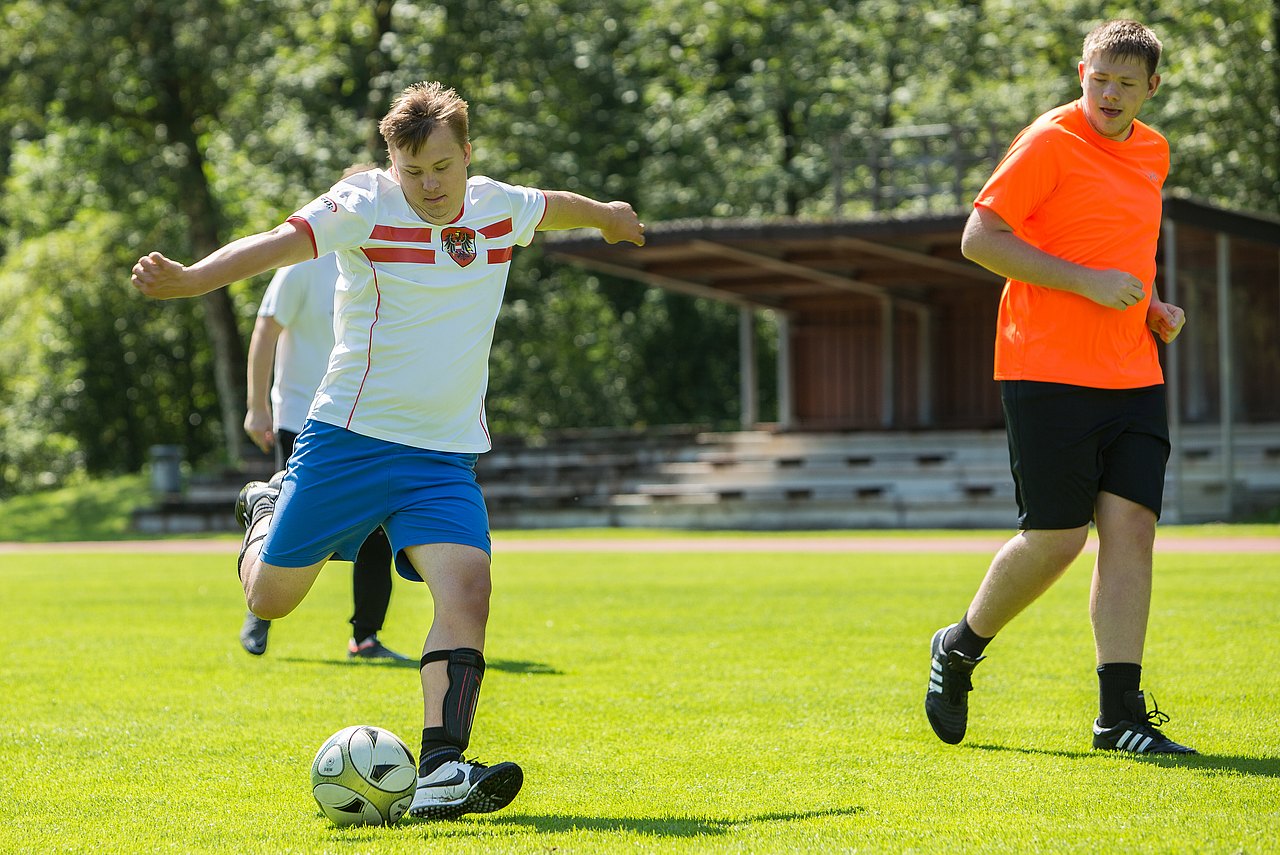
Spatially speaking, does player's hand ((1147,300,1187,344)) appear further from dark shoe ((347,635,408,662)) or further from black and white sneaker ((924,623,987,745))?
dark shoe ((347,635,408,662))

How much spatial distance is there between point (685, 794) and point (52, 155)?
38.3 metres

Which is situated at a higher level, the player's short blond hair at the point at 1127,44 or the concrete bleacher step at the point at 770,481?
the player's short blond hair at the point at 1127,44

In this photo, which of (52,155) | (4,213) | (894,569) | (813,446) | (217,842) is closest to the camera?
(217,842)

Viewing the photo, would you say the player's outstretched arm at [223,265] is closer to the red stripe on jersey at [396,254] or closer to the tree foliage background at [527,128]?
the red stripe on jersey at [396,254]

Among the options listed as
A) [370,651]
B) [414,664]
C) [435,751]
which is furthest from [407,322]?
[370,651]

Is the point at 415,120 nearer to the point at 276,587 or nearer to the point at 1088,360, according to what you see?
the point at 276,587

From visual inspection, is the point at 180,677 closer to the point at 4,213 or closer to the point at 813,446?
the point at 813,446

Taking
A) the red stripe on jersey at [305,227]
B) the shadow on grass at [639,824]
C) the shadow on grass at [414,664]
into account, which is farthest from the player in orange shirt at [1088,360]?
the shadow on grass at [414,664]

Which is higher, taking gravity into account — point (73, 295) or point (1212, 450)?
point (73, 295)

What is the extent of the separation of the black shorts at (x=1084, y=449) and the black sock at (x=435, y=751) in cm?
204

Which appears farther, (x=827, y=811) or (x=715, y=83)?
(x=715, y=83)

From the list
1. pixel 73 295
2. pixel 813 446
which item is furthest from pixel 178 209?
pixel 813 446

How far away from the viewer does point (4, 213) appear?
4428 centimetres

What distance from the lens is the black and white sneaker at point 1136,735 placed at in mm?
5250
